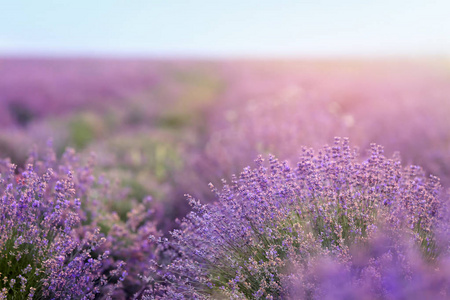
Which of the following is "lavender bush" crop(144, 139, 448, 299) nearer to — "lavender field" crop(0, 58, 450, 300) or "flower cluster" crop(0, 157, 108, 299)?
"lavender field" crop(0, 58, 450, 300)

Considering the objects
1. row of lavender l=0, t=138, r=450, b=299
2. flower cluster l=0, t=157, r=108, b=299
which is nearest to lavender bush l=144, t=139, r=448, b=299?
row of lavender l=0, t=138, r=450, b=299

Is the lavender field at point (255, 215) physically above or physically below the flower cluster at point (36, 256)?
above

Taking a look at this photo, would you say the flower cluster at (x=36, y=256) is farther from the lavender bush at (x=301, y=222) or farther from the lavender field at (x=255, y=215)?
the lavender bush at (x=301, y=222)

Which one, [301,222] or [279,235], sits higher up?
[301,222]

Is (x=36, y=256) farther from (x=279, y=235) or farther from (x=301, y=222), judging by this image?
(x=301, y=222)

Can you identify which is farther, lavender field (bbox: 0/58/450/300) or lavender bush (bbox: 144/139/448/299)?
lavender bush (bbox: 144/139/448/299)

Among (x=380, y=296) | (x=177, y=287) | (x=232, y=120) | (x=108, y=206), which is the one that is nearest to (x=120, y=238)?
(x=108, y=206)

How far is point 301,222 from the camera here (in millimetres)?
2615

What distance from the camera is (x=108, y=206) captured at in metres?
4.69

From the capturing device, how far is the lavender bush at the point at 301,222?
2.35m

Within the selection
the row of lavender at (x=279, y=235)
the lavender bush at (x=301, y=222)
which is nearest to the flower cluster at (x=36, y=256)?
the row of lavender at (x=279, y=235)

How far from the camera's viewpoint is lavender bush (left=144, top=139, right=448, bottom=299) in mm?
2354

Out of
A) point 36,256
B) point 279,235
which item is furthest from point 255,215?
point 36,256

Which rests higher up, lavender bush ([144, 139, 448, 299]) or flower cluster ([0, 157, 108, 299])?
lavender bush ([144, 139, 448, 299])
